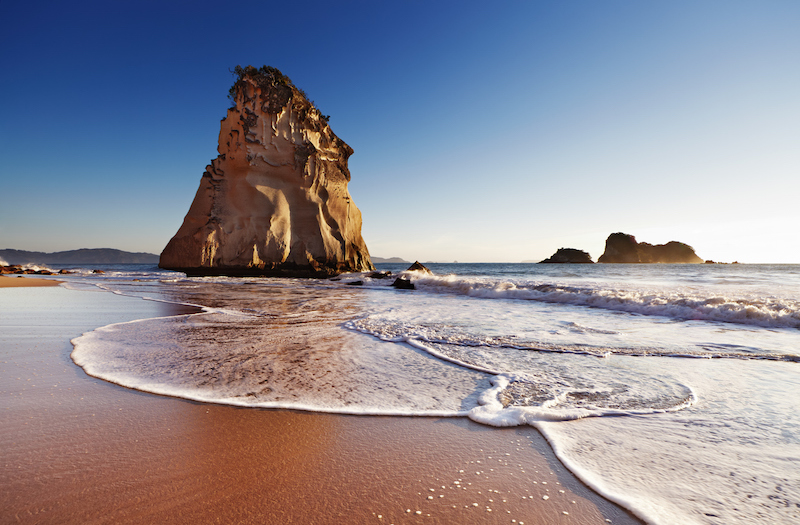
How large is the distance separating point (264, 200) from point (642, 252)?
92006mm

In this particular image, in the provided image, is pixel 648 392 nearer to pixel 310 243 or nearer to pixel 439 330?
pixel 439 330

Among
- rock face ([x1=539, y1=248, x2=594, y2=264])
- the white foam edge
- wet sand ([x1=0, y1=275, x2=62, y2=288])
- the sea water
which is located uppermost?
rock face ([x1=539, y1=248, x2=594, y2=264])

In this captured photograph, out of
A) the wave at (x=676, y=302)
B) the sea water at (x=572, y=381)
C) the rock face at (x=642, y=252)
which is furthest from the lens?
the rock face at (x=642, y=252)

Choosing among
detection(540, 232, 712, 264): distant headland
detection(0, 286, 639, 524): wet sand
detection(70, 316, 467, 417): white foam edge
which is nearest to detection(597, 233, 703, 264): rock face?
detection(540, 232, 712, 264): distant headland

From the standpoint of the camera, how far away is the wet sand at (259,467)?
4.34 feet

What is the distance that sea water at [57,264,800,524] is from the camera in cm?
161

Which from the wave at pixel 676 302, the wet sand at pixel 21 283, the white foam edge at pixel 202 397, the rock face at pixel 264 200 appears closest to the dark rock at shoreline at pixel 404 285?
the wave at pixel 676 302

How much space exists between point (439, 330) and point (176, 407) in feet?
12.0

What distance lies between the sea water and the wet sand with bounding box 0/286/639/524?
176 mm

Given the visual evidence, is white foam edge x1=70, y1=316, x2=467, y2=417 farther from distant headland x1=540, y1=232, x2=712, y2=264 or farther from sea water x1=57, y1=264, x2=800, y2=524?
distant headland x1=540, y1=232, x2=712, y2=264

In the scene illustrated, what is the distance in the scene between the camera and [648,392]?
8.87ft

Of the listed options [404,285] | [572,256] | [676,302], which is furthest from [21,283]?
[572,256]

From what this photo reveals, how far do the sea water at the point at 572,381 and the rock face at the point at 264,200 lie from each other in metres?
17.4

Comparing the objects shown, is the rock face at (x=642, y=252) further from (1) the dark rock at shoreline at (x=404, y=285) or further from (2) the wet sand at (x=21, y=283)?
(2) the wet sand at (x=21, y=283)
